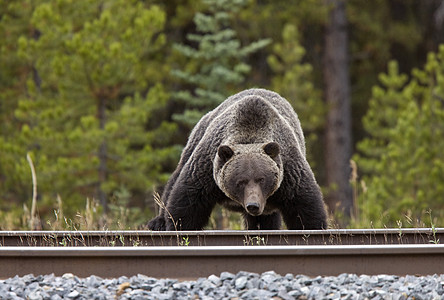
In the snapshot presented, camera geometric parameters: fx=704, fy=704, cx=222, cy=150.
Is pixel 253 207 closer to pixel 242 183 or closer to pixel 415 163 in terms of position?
pixel 242 183

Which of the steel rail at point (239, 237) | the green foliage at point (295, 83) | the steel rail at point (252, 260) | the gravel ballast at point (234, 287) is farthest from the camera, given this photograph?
the green foliage at point (295, 83)

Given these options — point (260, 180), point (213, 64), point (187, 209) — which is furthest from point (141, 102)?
point (260, 180)

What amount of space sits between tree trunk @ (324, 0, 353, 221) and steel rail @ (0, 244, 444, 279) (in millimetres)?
17063

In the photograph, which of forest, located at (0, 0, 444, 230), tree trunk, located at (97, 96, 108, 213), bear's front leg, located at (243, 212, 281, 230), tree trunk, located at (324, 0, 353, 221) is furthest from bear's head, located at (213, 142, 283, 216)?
tree trunk, located at (324, 0, 353, 221)

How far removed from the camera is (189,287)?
4395 millimetres

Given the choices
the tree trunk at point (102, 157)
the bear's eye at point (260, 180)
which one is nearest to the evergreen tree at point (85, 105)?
the tree trunk at point (102, 157)

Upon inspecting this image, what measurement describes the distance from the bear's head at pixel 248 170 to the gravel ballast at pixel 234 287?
2.16 m

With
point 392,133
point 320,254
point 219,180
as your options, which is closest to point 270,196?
point 219,180

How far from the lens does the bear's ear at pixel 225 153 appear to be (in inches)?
270

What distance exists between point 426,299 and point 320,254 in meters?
0.78

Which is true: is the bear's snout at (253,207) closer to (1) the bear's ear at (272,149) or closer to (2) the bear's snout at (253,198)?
(2) the bear's snout at (253,198)

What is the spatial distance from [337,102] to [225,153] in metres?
16.0

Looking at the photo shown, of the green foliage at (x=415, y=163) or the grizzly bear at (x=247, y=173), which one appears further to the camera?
the green foliage at (x=415, y=163)

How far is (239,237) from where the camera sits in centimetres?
608
